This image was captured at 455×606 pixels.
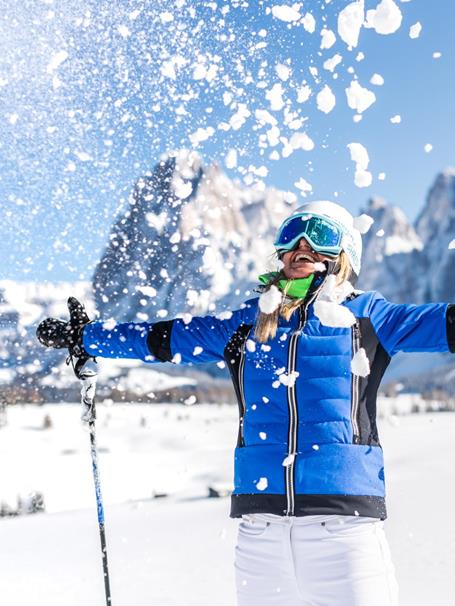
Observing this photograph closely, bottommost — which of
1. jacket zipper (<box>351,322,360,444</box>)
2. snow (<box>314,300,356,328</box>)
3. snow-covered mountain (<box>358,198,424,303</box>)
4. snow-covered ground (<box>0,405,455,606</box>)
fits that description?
snow-covered ground (<box>0,405,455,606</box>)

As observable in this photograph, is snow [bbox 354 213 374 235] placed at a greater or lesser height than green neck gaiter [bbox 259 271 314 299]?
greater

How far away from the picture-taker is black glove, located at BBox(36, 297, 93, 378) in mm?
3299

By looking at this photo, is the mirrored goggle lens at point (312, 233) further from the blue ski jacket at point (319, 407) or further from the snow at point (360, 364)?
the snow at point (360, 364)

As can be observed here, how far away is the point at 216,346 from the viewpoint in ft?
9.21

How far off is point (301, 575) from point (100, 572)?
644 centimetres

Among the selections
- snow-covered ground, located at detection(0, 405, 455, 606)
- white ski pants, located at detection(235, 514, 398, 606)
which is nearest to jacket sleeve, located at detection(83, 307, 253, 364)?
white ski pants, located at detection(235, 514, 398, 606)

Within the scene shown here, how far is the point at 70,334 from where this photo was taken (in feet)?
10.9

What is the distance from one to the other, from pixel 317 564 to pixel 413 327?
0.85 meters

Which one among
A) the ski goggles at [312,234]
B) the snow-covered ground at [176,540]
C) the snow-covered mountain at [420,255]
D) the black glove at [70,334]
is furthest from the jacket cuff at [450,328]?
the snow-covered mountain at [420,255]

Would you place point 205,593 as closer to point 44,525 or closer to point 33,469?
point 44,525

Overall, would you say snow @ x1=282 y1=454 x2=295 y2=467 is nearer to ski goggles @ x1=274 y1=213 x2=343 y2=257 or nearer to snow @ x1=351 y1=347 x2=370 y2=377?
snow @ x1=351 y1=347 x2=370 y2=377

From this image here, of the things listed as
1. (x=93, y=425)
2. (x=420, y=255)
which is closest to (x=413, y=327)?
(x=93, y=425)

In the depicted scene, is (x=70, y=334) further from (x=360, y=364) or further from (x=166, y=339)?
(x=360, y=364)

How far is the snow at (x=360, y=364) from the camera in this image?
2473mm
